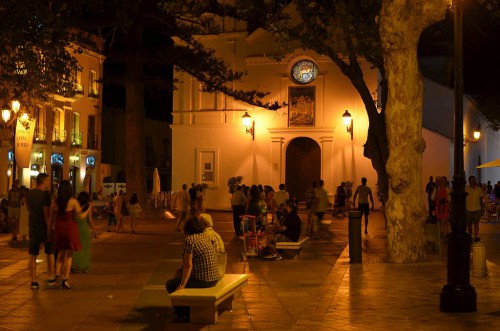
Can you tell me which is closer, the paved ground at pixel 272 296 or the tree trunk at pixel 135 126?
the paved ground at pixel 272 296

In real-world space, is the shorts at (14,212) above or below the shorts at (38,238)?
above

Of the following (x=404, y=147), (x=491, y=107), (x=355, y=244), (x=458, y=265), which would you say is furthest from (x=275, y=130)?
(x=458, y=265)

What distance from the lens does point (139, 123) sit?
3381 centimetres

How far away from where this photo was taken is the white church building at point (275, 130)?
1565 inches

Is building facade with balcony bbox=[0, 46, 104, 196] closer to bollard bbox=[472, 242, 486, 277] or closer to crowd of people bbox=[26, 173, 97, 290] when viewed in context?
crowd of people bbox=[26, 173, 97, 290]

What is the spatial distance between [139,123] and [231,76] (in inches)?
172

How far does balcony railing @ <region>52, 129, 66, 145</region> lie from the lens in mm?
49463

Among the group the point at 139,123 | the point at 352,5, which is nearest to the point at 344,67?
the point at 352,5

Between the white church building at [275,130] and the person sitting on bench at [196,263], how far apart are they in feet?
97.5

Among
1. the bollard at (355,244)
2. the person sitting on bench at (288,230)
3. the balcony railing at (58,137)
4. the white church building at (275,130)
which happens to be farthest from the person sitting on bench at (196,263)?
the balcony railing at (58,137)

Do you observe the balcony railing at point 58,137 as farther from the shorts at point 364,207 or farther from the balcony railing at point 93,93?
the shorts at point 364,207

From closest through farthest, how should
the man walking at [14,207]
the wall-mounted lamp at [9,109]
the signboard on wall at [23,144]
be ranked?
the signboard on wall at [23,144], the man walking at [14,207], the wall-mounted lamp at [9,109]

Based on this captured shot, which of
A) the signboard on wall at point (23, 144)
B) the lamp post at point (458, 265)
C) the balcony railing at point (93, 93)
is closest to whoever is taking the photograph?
the lamp post at point (458, 265)

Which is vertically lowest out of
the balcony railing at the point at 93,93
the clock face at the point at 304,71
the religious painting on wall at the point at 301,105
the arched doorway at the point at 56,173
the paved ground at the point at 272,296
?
the paved ground at the point at 272,296
